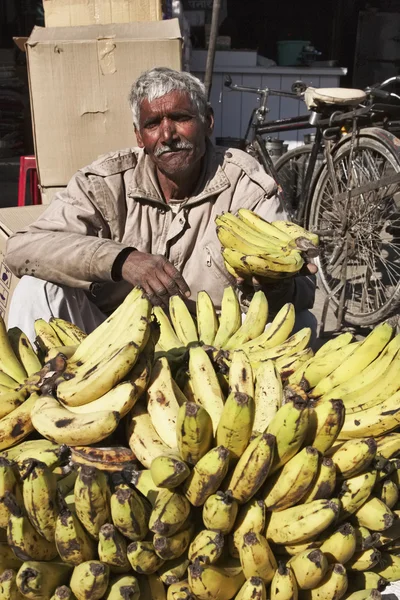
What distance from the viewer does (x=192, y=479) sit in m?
1.42

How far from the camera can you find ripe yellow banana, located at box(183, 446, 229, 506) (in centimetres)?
138

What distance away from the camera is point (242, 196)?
3.03 metres

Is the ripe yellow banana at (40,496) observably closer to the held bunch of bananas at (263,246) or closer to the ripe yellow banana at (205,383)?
the ripe yellow banana at (205,383)

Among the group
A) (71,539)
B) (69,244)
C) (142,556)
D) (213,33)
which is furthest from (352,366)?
(213,33)

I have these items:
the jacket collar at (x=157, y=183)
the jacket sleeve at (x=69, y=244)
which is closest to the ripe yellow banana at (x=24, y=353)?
the jacket sleeve at (x=69, y=244)

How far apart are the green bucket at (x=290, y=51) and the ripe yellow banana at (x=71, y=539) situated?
7302 millimetres

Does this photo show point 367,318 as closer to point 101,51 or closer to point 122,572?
point 101,51

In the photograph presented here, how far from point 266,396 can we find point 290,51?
6987 mm

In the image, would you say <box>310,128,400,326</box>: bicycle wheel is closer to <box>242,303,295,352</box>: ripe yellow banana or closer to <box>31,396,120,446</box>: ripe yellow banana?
<box>242,303,295,352</box>: ripe yellow banana

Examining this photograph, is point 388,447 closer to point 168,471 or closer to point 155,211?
point 168,471

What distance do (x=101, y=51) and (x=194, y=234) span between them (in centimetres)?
143

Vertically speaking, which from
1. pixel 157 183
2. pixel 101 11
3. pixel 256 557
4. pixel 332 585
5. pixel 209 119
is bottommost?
pixel 332 585

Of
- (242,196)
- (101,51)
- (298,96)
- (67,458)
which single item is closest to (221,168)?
(242,196)

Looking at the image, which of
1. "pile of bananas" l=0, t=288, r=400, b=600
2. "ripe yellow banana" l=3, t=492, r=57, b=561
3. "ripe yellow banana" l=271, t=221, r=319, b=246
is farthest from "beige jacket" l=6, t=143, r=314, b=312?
"ripe yellow banana" l=3, t=492, r=57, b=561
